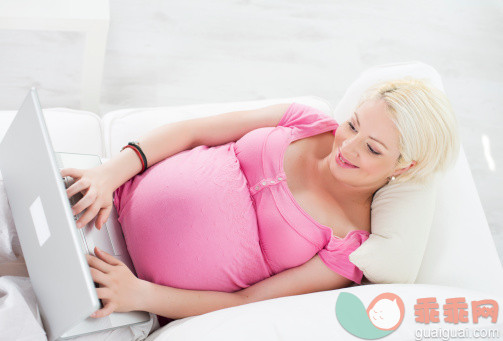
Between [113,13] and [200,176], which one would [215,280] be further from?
[113,13]

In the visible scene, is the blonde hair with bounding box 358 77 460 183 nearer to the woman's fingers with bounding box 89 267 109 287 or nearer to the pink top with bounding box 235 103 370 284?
the pink top with bounding box 235 103 370 284

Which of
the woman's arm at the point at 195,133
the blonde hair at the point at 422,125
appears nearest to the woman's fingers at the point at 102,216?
the woman's arm at the point at 195,133

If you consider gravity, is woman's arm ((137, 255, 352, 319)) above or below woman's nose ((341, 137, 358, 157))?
below

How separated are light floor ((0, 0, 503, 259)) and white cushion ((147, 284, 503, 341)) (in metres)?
1.11

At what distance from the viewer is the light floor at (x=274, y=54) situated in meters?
2.14

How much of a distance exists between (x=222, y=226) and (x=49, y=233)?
1.25 ft

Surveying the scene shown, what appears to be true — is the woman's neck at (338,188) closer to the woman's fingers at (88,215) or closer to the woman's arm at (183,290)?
the woman's arm at (183,290)

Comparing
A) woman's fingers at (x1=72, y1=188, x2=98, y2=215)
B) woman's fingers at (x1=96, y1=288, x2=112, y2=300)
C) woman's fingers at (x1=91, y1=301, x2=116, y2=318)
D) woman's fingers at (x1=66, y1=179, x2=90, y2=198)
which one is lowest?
woman's fingers at (x1=91, y1=301, x2=116, y2=318)

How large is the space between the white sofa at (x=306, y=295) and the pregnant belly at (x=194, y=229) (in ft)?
0.36

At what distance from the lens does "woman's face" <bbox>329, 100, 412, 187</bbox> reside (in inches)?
45.8

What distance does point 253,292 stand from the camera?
120 centimetres

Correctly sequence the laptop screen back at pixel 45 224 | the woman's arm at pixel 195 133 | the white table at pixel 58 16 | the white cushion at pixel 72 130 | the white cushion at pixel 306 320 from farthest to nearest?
1. the white table at pixel 58 16
2. the white cushion at pixel 72 130
3. the woman's arm at pixel 195 133
4. the white cushion at pixel 306 320
5. the laptop screen back at pixel 45 224

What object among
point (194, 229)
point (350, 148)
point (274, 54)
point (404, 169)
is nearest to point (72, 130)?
point (194, 229)

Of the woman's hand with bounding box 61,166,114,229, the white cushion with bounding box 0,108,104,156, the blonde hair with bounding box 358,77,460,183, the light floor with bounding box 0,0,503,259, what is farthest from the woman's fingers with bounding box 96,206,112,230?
the light floor with bounding box 0,0,503,259
